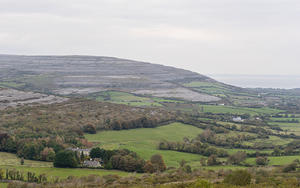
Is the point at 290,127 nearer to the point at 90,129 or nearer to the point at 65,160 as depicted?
the point at 90,129

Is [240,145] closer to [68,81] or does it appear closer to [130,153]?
[130,153]

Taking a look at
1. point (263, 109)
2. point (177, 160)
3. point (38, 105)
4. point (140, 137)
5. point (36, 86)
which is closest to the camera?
point (177, 160)

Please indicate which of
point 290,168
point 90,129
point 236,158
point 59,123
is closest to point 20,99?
point 59,123

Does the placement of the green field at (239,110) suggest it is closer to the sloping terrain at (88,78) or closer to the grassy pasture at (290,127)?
the grassy pasture at (290,127)

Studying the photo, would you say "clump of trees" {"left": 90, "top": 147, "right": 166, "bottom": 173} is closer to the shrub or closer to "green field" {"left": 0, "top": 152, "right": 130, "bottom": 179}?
"green field" {"left": 0, "top": 152, "right": 130, "bottom": 179}

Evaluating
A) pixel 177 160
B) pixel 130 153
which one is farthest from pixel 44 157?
pixel 177 160

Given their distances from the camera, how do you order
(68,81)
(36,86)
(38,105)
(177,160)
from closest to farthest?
(177,160) → (38,105) → (36,86) → (68,81)
